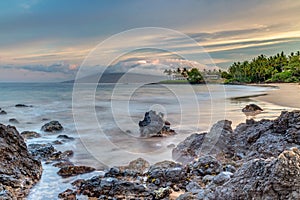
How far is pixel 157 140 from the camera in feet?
46.0

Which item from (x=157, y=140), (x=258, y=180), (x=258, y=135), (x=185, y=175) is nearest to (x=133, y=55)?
(x=157, y=140)

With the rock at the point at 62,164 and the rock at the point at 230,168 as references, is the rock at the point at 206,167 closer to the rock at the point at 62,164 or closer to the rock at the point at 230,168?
the rock at the point at 230,168

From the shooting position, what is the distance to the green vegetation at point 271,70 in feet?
242

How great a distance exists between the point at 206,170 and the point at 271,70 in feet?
293

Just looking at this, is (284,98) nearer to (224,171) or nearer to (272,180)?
(224,171)

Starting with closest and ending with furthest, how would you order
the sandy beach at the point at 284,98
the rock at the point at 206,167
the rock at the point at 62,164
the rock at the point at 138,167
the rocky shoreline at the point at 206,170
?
the rocky shoreline at the point at 206,170 → the rock at the point at 206,167 → the rock at the point at 138,167 → the rock at the point at 62,164 → the sandy beach at the point at 284,98

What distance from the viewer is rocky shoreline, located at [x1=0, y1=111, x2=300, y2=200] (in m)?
3.69

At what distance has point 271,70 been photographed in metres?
88.4

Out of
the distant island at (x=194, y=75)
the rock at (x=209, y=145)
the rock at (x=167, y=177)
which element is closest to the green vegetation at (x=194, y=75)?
the distant island at (x=194, y=75)

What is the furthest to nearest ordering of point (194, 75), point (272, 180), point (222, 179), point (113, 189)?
point (194, 75), point (113, 189), point (222, 179), point (272, 180)

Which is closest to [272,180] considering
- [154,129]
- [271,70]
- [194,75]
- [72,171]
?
[72,171]

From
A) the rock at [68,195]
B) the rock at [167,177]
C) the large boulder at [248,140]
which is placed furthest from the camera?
the large boulder at [248,140]

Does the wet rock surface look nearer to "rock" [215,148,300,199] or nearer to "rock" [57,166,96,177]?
"rock" [215,148,300,199]

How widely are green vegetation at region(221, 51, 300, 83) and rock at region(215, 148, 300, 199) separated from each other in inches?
2919
